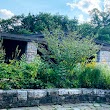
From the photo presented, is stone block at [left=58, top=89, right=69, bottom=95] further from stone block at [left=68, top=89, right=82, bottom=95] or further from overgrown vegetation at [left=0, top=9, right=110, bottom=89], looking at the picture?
overgrown vegetation at [left=0, top=9, right=110, bottom=89]

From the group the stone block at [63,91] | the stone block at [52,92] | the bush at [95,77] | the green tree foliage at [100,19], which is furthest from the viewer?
the green tree foliage at [100,19]

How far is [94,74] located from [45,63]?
59.4 inches

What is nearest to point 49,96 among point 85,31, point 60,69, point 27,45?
point 60,69

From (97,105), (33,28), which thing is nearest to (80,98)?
(97,105)

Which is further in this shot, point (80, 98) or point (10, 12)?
point (10, 12)

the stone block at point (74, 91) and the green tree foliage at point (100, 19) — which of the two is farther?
the green tree foliage at point (100, 19)

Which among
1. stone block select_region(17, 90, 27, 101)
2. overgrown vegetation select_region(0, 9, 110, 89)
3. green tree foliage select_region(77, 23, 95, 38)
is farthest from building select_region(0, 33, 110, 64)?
stone block select_region(17, 90, 27, 101)

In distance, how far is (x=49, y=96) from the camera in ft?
18.5

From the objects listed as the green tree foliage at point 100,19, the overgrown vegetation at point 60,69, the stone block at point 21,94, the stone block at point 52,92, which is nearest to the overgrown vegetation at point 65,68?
the overgrown vegetation at point 60,69

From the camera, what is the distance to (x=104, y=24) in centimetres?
3312

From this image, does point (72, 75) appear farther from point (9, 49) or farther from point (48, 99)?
point (9, 49)

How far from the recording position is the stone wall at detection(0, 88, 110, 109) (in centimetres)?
509

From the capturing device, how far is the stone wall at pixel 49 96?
5.09 meters

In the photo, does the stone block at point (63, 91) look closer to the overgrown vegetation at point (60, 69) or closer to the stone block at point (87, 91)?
the overgrown vegetation at point (60, 69)
